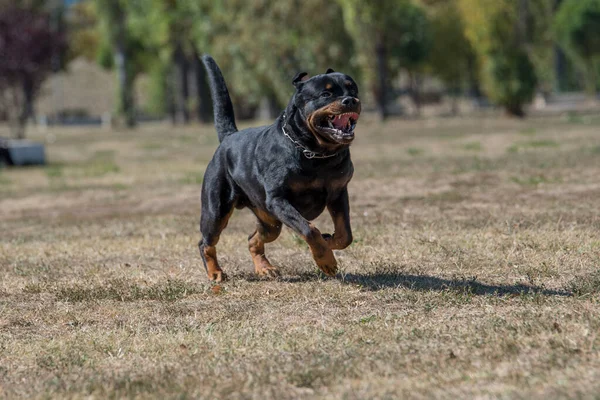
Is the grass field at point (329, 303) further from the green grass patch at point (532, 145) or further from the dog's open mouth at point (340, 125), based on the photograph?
the green grass patch at point (532, 145)

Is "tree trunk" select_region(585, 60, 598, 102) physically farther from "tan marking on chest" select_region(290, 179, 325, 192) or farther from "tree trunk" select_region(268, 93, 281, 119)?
"tan marking on chest" select_region(290, 179, 325, 192)

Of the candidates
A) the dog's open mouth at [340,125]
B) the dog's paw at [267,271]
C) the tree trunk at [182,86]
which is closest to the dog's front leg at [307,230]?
the dog's open mouth at [340,125]

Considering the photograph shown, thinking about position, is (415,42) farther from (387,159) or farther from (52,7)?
(387,159)

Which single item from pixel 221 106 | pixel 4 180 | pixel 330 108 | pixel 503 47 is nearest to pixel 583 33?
pixel 503 47

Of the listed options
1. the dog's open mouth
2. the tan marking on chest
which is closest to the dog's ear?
the dog's open mouth

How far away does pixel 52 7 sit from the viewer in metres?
68.8

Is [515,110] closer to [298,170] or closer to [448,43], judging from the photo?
[448,43]

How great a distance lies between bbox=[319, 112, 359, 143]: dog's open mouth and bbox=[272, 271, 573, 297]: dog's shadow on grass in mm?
1220

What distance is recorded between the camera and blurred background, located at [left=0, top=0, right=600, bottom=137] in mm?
34750

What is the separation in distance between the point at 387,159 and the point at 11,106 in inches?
742

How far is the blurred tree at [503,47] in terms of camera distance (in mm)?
34688

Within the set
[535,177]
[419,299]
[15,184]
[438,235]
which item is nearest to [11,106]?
[15,184]

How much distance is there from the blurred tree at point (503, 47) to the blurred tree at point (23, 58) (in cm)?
1549

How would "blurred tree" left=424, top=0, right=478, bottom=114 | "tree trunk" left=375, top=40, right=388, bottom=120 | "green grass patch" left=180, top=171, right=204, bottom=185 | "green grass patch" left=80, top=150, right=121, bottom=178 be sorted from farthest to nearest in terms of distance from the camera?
"blurred tree" left=424, top=0, right=478, bottom=114
"tree trunk" left=375, top=40, right=388, bottom=120
"green grass patch" left=80, top=150, right=121, bottom=178
"green grass patch" left=180, top=171, right=204, bottom=185
